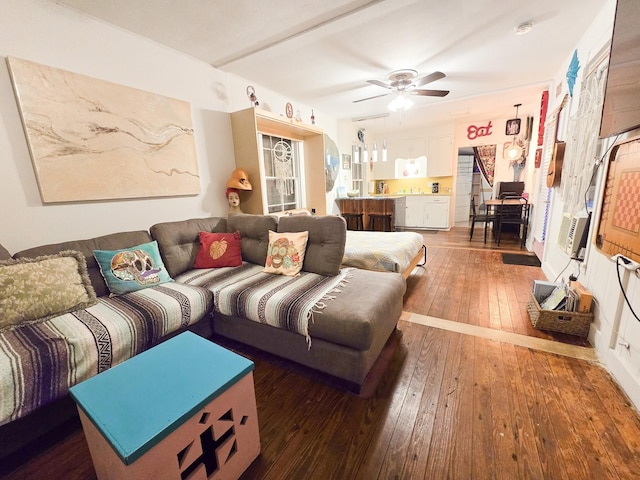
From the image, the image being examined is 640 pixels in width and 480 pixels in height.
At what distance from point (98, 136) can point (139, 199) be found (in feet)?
1.84

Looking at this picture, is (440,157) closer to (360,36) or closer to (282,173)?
(282,173)

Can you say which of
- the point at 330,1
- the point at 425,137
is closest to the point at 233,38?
the point at 330,1

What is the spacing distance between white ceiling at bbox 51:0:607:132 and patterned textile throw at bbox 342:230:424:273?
1.95m

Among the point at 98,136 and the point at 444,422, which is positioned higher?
the point at 98,136

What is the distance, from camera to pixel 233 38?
2.37 m

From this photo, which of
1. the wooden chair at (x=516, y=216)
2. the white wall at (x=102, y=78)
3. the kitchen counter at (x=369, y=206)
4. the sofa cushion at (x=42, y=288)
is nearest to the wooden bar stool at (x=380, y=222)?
the kitchen counter at (x=369, y=206)

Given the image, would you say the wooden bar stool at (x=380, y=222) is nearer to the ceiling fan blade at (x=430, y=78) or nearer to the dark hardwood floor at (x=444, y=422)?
the ceiling fan blade at (x=430, y=78)

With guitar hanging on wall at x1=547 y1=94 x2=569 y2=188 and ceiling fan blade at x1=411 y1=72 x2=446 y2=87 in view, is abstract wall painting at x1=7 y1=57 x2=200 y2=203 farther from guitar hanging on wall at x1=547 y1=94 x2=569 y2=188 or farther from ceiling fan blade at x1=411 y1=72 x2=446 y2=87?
guitar hanging on wall at x1=547 y1=94 x2=569 y2=188

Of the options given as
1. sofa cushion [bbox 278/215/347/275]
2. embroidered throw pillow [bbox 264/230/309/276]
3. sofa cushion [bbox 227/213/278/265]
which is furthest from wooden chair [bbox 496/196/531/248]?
sofa cushion [bbox 227/213/278/265]

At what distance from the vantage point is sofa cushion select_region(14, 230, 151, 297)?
1.67 metres

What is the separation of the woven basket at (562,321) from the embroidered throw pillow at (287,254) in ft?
6.32

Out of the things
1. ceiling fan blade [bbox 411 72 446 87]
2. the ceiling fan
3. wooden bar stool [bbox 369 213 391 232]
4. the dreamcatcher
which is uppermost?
the ceiling fan

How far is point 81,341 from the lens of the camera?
129 centimetres

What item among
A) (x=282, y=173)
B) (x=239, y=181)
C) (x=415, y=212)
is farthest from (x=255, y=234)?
(x=415, y=212)
